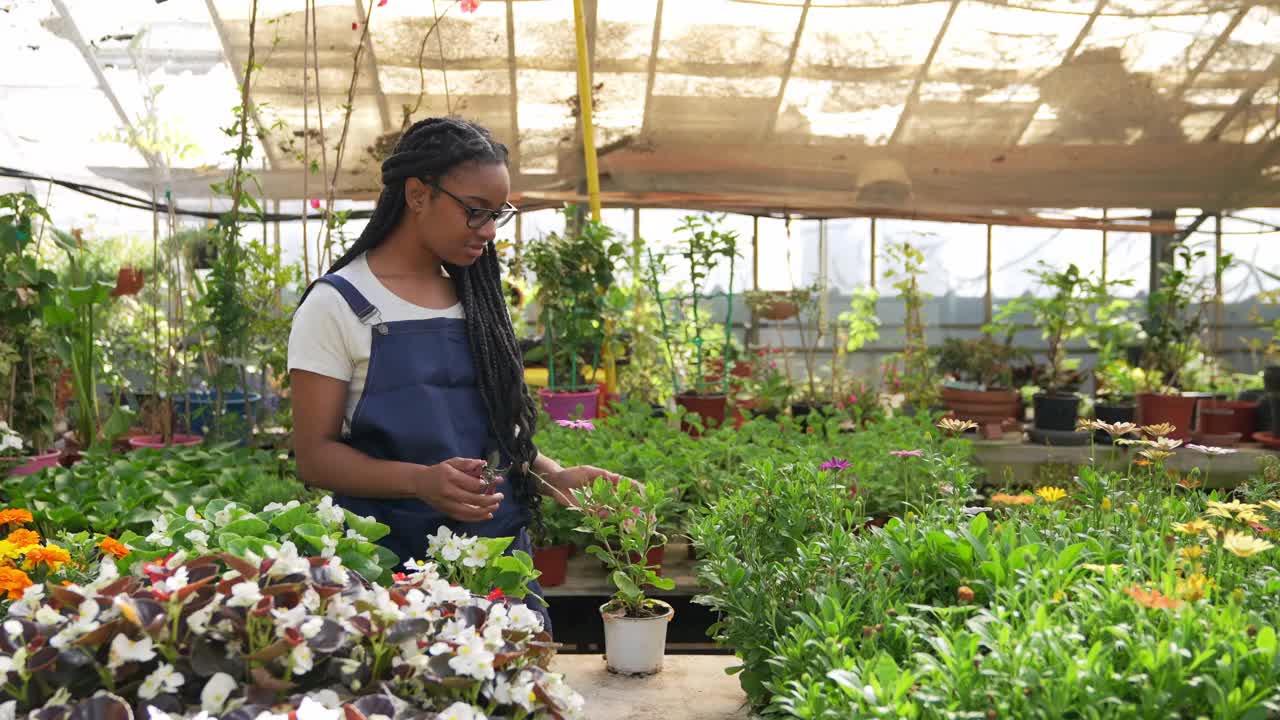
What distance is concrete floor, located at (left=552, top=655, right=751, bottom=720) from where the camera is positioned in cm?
192

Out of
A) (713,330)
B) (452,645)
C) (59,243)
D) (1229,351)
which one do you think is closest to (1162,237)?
(1229,351)

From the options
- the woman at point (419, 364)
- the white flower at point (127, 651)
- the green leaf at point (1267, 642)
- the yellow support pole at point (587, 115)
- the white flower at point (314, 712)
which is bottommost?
the white flower at point (314, 712)

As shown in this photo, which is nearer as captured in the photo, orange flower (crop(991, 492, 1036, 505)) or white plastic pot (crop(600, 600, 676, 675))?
orange flower (crop(991, 492, 1036, 505))

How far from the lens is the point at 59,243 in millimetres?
4266

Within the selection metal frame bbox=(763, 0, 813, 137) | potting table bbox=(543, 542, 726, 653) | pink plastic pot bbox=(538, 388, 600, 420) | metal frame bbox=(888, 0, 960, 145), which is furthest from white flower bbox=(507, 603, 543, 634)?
metal frame bbox=(888, 0, 960, 145)

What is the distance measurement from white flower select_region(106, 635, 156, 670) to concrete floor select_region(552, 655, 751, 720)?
1.07 metres

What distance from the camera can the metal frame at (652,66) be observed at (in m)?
5.93

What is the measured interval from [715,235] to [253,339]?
219 centimetres

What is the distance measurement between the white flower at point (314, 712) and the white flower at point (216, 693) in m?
0.10

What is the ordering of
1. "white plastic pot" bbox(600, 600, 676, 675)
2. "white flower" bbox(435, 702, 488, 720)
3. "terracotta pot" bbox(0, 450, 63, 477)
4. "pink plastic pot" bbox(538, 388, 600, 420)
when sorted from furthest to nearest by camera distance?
1. "pink plastic pot" bbox(538, 388, 600, 420)
2. "terracotta pot" bbox(0, 450, 63, 477)
3. "white plastic pot" bbox(600, 600, 676, 675)
4. "white flower" bbox(435, 702, 488, 720)

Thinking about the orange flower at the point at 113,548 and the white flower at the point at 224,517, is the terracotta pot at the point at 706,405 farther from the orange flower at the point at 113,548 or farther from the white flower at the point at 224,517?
the white flower at the point at 224,517

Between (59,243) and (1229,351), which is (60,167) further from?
(1229,351)

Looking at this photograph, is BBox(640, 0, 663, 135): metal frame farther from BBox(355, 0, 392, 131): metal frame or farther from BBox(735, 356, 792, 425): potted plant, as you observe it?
BBox(735, 356, 792, 425): potted plant

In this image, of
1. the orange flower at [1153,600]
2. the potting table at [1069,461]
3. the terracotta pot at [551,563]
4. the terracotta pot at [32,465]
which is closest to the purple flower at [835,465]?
the terracotta pot at [551,563]
